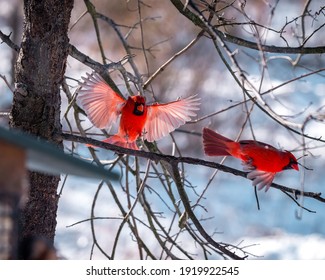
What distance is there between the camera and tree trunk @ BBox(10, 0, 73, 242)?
2146 mm

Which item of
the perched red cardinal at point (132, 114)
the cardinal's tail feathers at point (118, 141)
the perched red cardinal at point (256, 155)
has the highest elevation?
the perched red cardinal at point (132, 114)

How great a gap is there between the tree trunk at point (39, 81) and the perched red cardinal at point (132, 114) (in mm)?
477

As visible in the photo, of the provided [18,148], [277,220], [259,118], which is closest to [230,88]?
[259,118]

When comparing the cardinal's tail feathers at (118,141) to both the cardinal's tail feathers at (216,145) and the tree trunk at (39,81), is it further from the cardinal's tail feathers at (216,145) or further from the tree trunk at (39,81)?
the tree trunk at (39,81)

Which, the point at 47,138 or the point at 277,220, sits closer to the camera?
the point at 47,138

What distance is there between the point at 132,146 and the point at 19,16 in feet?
14.0

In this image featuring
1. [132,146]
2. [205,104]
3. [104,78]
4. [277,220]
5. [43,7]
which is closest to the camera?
[43,7]

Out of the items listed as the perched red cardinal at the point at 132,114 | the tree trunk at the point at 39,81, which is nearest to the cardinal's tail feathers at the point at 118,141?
the perched red cardinal at the point at 132,114

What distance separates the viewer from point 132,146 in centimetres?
281

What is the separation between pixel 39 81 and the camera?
2152 mm

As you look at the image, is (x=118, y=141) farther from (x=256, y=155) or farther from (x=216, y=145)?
(x=256, y=155)

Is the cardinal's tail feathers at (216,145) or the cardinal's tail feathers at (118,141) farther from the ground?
the cardinal's tail feathers at (118,141)

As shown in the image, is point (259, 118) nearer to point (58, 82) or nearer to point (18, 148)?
point (58, 82)

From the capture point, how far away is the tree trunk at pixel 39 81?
2146 mm
